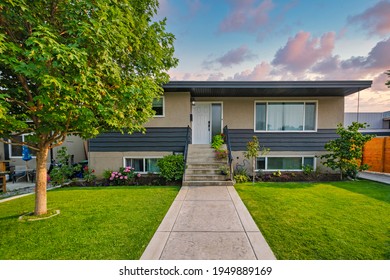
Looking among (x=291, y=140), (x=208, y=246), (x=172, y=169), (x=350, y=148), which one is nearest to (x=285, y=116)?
(x=291, y=140)

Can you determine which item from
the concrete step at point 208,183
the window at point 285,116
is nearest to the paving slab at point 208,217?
the concrete step at point 208,183

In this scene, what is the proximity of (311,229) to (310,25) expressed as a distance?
7.85 meters

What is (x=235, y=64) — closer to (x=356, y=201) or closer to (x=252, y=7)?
(x=252, y=7)

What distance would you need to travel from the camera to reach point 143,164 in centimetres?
818

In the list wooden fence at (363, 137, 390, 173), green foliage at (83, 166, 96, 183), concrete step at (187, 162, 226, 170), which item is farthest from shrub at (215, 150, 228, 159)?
wooden fence at (363, 137, 390, 173)

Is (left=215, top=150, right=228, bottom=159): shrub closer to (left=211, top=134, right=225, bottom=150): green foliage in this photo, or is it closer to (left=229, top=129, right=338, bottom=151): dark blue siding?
(left=211, top=134, right=225, bottom=150): green foliage

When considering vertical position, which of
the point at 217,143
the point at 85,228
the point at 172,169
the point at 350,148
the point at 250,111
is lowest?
the point at 85,228

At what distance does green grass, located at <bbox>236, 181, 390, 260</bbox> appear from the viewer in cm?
257

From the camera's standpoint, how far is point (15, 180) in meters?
7.97

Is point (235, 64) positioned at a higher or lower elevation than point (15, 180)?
higher

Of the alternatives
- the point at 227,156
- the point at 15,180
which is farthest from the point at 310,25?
the point at 15,180

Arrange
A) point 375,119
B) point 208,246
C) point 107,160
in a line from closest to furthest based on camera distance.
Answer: point 208,246
point 107,160
point 375,119

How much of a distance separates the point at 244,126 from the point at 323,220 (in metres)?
5.68

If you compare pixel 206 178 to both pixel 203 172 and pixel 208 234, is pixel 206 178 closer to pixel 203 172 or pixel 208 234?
pixel 203 172
